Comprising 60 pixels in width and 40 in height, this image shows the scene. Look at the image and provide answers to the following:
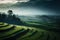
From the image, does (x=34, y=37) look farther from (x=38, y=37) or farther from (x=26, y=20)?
(x=26, y=20)

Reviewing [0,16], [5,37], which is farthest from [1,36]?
[0,16]

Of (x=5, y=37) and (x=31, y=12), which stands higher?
(x=31, y=12)

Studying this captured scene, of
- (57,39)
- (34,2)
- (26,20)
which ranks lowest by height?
(57,39)

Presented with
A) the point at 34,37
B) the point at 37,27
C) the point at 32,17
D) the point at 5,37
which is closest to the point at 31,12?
Result: the point at 32,17

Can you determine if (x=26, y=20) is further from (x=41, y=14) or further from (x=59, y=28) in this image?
(x=59, y=28)

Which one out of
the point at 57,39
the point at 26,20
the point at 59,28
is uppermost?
the point at 26,20

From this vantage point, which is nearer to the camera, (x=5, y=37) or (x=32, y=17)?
(x=5, y=37)
